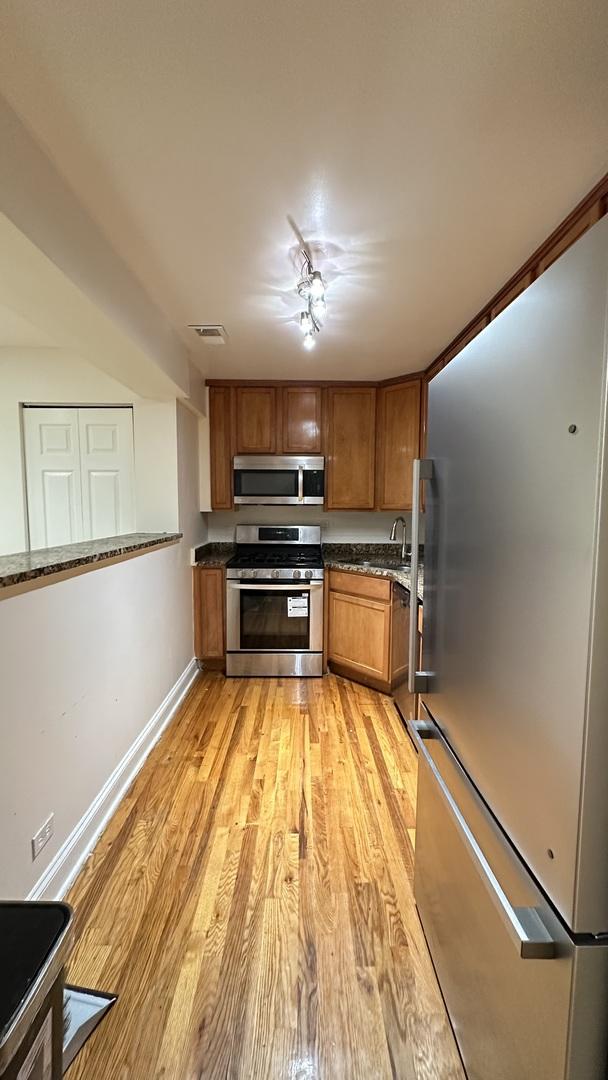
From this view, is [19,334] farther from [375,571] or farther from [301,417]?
[375,571]

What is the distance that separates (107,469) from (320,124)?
251cm

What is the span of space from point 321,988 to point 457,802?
2.45 ft

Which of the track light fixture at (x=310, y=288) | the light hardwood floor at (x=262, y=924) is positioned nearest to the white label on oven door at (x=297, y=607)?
the light hardwood floor at (x=262, y=924)

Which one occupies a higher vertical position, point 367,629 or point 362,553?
point 362,553

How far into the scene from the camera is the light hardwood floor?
1151 mm

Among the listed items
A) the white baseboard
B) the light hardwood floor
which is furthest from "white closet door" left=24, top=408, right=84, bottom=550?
the light hardwood floor

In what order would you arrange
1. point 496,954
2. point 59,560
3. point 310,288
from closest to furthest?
point 496,954
point 59,560
point 310,288

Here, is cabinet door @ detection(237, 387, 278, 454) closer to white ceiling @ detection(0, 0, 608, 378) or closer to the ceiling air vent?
the ceiling air vent

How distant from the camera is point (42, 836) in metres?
1.50

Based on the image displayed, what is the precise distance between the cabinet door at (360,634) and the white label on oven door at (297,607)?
215mm

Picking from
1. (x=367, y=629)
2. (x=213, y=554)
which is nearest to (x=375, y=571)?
(x=367, y=629)

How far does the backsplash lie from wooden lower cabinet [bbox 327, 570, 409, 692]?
2.11 feet

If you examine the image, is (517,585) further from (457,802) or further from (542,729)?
(457,802)

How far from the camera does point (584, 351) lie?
631 mm
